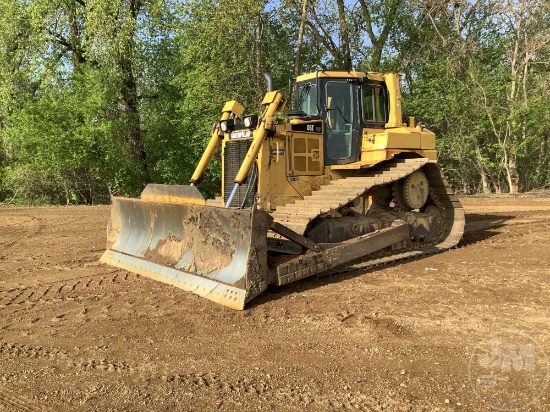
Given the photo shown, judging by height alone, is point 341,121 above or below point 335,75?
below

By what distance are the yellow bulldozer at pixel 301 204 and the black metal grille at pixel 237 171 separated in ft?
0.07

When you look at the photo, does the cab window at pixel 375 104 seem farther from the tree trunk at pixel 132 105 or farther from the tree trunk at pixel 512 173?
the tree trunk at pixel 512 173

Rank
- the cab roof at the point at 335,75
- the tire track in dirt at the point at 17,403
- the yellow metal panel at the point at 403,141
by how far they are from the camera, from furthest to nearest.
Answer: the yellow metal panel at the point at 403,141 → the cab roof at the point at 335,75 → the tire track in dirt at the point at 17,403

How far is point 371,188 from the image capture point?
7.69 m

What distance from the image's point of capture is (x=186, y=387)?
3500 millimetres

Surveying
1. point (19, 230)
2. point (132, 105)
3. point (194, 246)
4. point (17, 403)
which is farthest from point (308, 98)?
point (132, 105)

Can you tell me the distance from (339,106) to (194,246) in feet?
11.9

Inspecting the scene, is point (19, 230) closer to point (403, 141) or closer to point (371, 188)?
point (371, 188)

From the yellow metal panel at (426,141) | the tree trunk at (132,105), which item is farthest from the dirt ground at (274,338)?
the tree trunk at (132,105)

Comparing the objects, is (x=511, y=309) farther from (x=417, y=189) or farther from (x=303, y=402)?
(x=417, y=189)

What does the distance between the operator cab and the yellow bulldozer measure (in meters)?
0.02

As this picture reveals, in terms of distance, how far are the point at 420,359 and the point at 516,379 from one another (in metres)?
0.69

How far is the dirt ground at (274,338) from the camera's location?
335 cm

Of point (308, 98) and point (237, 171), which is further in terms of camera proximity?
point (308, 98)
